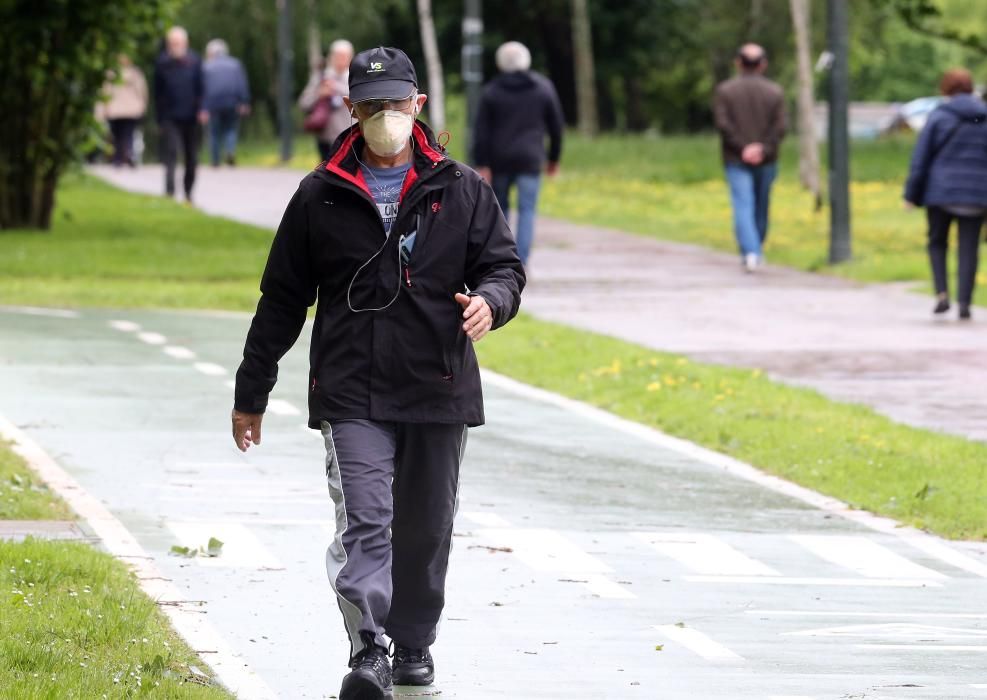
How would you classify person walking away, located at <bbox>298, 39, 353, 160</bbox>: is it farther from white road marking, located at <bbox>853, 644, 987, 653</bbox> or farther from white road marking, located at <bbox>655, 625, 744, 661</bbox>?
white road marking, located at <bbox>853, 644, 987, 653</bbox>

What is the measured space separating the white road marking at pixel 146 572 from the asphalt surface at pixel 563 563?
58 mm

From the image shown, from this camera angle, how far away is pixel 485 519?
929 centimetres

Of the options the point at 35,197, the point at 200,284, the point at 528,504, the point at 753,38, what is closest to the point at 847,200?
the point at 200,284

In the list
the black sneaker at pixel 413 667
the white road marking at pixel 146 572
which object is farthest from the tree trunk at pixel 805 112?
the black sneaker at pixel 413 667

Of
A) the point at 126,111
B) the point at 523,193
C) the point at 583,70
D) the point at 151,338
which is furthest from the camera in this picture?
the point at 583,70

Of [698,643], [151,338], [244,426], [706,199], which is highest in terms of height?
[244,426]

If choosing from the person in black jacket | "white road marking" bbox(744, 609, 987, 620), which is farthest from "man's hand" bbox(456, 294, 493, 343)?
"white road marking" bbox(744, 609, 987, 620)

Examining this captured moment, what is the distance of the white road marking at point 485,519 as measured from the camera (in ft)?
30.1

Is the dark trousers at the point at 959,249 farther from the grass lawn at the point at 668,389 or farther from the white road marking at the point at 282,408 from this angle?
the white road marking at the point at 282,408

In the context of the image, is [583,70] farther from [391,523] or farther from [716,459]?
[391,523]

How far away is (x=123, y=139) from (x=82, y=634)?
3255cm

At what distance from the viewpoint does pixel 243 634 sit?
700cm

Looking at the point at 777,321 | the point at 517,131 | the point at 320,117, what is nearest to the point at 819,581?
the point at 777,321

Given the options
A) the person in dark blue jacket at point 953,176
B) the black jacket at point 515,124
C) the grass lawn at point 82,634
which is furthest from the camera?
the black jacket at point 515,124
